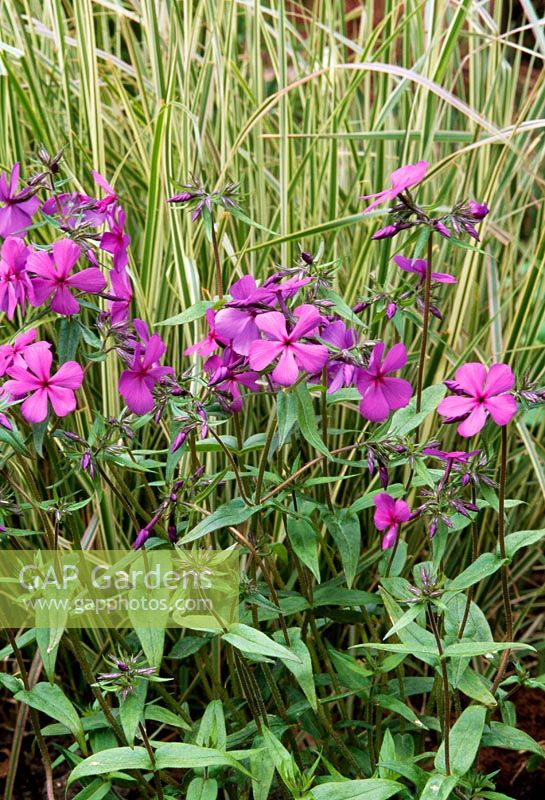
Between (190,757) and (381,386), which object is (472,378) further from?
(190,757)

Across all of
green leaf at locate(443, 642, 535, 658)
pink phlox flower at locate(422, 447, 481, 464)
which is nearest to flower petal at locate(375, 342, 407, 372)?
pink phlox flower at locate(422, 447, 481, 464)

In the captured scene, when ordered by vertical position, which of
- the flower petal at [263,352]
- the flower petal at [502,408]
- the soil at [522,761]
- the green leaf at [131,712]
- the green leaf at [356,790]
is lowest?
the soil at [522,761]

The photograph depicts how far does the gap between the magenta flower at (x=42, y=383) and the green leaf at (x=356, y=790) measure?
0.50 m

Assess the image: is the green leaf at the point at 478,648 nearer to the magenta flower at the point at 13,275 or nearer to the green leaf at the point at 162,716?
the green leaf at the point at 162,716

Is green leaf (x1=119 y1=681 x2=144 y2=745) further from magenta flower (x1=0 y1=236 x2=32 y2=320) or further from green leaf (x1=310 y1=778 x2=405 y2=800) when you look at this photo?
magenta flower (x1=0 y1=236 x2=32 y2=320)

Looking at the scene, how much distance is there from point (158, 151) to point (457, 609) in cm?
79

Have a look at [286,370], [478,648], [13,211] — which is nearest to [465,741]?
[478,648]

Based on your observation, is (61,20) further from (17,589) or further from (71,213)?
(17,589)

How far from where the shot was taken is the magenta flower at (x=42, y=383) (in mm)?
1012

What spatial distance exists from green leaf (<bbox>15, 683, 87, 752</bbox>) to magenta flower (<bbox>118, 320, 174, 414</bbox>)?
0.39 metres

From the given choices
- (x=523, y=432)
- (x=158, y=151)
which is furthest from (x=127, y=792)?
(x=158, y=151)

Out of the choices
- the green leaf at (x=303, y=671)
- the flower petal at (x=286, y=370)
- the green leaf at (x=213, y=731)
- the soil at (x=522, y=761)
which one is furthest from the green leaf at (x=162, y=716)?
the soil at (x=522, y=761)

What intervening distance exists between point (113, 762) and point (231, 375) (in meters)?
0.45

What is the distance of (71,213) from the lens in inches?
44.0
